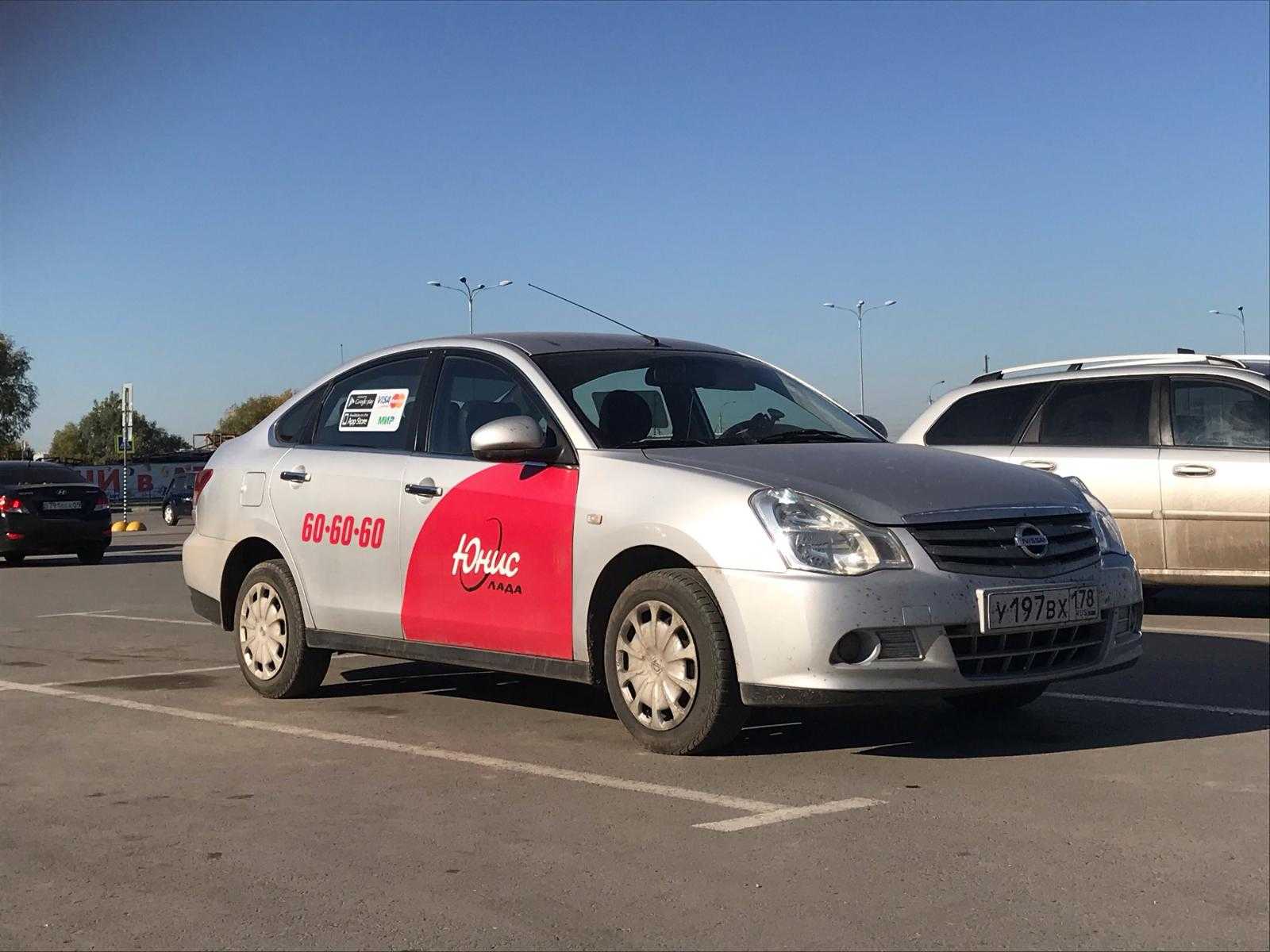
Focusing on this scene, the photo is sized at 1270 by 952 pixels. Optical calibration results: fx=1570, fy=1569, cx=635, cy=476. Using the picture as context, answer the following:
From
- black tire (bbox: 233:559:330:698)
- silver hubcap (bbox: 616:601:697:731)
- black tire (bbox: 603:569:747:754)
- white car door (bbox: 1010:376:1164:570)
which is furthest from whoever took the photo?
white car door (bbox: 1010:376:1164:570)

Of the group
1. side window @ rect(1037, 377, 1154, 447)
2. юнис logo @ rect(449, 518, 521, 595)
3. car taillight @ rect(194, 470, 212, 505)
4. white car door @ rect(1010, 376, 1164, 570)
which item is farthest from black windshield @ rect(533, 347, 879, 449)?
side window @ rect(1037, 377, 1154, 447)

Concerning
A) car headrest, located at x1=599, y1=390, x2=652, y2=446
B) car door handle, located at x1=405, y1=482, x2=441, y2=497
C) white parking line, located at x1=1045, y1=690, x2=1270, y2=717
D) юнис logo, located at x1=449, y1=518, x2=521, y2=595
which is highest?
car headrest, located at x1=599, y1=390, x2=652, y2=446

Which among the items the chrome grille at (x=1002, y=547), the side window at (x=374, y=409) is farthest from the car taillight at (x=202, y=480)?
the chrome grille at (x=1002, y=547)

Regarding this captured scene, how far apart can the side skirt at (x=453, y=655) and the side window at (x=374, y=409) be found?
895mm

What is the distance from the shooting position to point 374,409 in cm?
746

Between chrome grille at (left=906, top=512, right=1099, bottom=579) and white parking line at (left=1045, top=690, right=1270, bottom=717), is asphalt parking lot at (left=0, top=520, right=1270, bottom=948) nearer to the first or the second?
white parking line at (left=1045, top=690, right=1270, bottom=717)

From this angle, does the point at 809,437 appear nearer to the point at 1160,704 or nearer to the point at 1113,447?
the point at 1160,704

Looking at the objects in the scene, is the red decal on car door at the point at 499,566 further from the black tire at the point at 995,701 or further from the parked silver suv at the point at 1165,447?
the parked silver suv at the point at 1165,447

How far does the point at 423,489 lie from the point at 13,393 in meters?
93.6

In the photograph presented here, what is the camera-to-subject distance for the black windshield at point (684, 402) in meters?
6.53

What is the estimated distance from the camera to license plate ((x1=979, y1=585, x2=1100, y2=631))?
5551 mm

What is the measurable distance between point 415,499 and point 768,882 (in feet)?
10.5

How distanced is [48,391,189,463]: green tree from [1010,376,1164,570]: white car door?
5487 inches

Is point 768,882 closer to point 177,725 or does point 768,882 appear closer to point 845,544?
point 845,544
